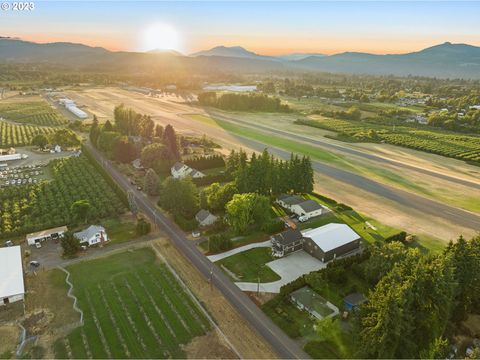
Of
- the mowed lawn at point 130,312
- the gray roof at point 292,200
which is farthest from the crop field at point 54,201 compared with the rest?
the gray roof at point 292,200

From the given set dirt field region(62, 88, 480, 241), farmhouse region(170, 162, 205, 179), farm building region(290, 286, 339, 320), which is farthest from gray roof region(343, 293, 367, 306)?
farmhouse region(170, 162, 205, 179)

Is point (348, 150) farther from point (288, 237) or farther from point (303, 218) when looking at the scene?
point (288, 237)

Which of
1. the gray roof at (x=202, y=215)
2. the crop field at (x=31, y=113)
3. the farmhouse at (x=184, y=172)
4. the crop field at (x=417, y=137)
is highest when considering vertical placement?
the crop field at (x=31, y=113)

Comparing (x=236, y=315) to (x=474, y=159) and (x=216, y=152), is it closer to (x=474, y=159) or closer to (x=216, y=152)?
(x=216, y=152)

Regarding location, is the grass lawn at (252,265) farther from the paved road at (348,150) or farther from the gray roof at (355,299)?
the paved road at (348,150)

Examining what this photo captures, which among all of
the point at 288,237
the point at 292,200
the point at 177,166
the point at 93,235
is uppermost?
the point at 177,166

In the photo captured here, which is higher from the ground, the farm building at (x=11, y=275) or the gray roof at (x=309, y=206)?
the gray roof at (x=309, y=206)

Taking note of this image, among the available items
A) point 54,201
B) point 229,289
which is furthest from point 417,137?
point 54,201
